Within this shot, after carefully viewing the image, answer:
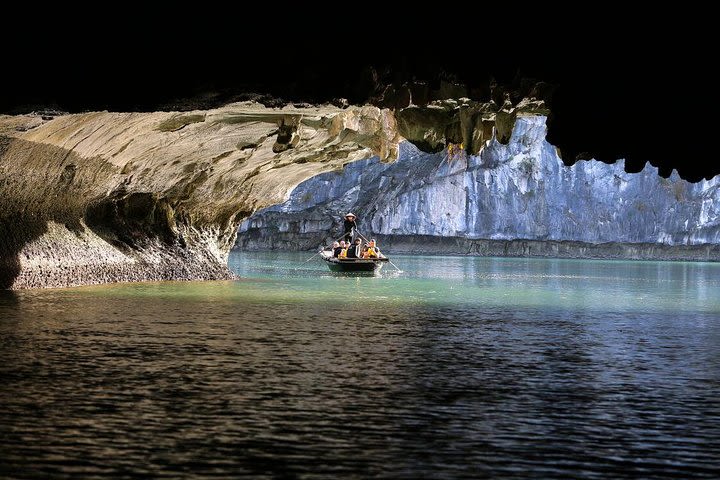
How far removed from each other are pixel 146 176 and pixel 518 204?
3388 inches

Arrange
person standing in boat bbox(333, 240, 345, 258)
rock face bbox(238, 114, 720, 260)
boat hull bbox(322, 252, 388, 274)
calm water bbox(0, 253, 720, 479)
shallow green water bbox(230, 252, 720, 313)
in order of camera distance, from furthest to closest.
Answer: rock face bbox(238, 114, 720, 260)
person standing in boat bbox(333, 240, 345, 258)
boat hull bbox(322, 252, 388, 274)
shallow green water bbox(230, 252, 720, 313)
calm water bbox(0, 253, 720, 479)

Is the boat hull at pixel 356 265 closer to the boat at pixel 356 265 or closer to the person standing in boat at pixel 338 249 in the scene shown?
the boat at pixel 356 265

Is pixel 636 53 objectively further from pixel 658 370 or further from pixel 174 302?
pixel 174 302

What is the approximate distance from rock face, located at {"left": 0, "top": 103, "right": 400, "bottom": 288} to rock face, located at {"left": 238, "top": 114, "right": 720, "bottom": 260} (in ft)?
237

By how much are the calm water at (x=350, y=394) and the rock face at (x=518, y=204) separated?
88253 millimetres

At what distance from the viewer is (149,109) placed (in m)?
21.7

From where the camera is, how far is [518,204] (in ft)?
382

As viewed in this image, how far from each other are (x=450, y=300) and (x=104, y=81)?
15.5 m

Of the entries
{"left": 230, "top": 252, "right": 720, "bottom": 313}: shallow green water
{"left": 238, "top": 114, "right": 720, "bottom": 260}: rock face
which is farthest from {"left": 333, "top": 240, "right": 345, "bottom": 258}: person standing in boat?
{"left": 238, "top": 114, "right": 720, "bottom": 260}: rock face

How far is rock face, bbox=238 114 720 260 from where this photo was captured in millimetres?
113500

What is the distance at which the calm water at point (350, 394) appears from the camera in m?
9.15

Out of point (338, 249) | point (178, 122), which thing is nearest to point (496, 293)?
point (178, 122)

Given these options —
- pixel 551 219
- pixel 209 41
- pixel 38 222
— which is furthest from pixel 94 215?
pixel 551 219

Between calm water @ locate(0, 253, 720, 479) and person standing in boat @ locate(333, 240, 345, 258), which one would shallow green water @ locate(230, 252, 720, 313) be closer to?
calm water @ locate(0, 253, 720, 479)
